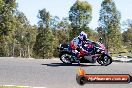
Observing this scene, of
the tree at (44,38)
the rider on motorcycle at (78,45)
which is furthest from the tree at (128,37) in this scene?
the rider on motorcycle at (78,45)

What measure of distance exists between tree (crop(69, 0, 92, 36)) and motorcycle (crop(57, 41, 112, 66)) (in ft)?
81.7

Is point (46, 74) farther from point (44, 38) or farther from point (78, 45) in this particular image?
point (44, 38)

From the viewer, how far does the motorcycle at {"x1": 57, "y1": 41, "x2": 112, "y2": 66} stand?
1783cm

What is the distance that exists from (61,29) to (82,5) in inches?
1385

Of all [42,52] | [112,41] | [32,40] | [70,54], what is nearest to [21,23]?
[32,40]

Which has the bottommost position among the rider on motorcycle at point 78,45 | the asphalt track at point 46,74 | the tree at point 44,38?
the asphalt track at point 46,74

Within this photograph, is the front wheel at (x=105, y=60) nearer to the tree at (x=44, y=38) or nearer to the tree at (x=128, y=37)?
the tree at (x=44, y=38)

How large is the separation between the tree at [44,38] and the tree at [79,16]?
16.8 m

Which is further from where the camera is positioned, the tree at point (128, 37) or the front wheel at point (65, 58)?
the tree at point (128, 37)

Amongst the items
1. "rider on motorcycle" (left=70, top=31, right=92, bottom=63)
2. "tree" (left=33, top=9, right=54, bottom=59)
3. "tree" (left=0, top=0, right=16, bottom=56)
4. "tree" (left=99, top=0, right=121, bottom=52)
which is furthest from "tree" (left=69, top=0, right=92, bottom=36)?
"rider on motorcycle" (left=70, top=31, right=92, bottom=63)

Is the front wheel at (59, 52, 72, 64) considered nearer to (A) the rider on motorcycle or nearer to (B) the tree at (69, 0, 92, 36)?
(A) the rider on motorcycle

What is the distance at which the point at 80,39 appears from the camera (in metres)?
18.0

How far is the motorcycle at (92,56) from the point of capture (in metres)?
17.8

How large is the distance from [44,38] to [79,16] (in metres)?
21.0
